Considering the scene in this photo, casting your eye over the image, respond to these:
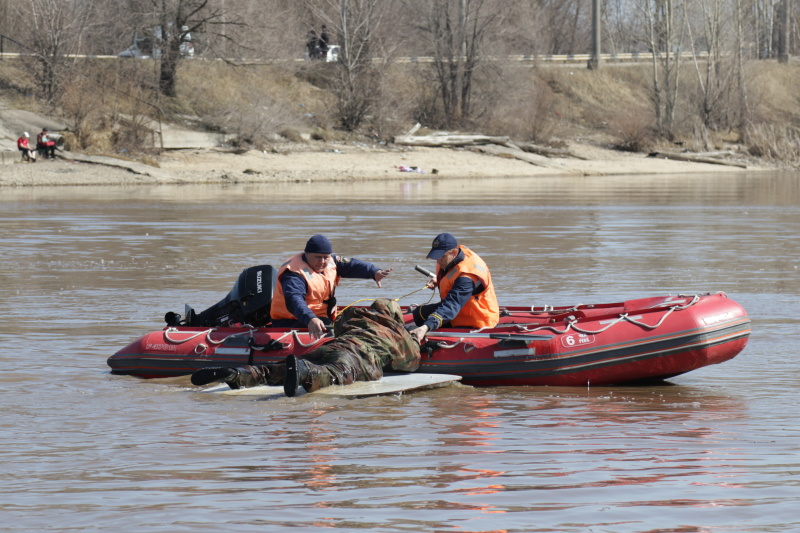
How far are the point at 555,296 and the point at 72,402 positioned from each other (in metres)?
6.68

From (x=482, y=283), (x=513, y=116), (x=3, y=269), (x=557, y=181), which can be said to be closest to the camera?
(x=482, y=283)

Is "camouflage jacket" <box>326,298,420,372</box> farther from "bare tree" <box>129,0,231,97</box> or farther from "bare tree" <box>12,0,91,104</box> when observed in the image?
"bare tree" <box>129,0,231,97</box>

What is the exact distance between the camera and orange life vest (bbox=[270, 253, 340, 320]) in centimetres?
991

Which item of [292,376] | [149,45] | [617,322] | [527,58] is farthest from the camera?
[527,58]

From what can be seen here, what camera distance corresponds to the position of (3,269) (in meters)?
16.3

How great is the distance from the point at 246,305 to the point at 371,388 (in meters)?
1.91

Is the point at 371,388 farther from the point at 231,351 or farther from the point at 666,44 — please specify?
the point at 666,44

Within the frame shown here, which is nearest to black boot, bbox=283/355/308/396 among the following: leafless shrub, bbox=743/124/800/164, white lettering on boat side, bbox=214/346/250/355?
white lettering on boat side, bbox=214/346/250/355

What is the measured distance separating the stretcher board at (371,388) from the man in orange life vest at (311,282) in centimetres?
73

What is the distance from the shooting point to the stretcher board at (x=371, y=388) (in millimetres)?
8656

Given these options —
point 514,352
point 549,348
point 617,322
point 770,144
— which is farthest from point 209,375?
point 770,144

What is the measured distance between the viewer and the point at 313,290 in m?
10.0

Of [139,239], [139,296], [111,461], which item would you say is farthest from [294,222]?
[111,461]

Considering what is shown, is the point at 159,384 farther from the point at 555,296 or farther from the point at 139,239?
the point at 139,239
